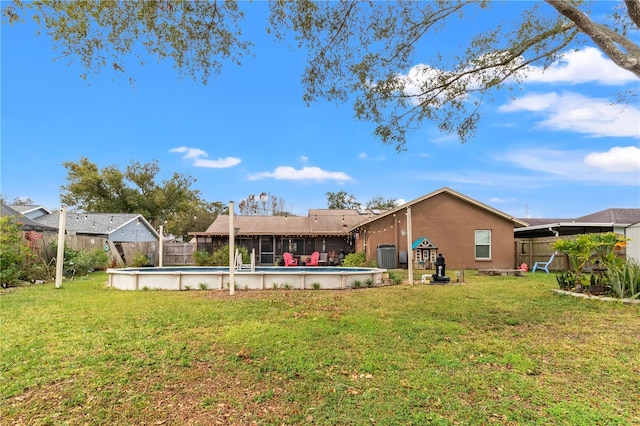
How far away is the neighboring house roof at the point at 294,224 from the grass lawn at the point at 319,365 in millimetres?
17440

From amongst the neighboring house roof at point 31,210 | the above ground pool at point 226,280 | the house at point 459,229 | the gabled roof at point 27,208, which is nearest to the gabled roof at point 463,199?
the house at point 459,229

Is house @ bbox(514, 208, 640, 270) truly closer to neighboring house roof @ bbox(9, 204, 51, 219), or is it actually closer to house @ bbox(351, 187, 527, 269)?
house @ bbox(351, 187, 527, 269)

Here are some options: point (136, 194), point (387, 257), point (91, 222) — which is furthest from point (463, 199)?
point (136, 194)

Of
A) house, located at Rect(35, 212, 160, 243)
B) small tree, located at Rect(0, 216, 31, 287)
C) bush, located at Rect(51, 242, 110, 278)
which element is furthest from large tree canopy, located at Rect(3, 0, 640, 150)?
house, located at Rect(35, 212, 160, 243)

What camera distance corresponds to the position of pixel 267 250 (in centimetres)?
2547

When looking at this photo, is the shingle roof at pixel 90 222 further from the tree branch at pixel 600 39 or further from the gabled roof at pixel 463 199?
the tree branch at pixel 600 39

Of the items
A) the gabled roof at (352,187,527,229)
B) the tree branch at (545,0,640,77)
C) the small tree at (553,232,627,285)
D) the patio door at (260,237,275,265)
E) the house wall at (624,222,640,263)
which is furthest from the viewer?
the patio door at (260,237,275,265)

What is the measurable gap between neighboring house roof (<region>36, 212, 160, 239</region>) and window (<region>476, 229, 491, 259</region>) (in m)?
26.1

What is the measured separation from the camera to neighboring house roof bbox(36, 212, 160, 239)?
87.3 feet

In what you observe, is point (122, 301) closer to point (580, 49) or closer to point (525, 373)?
point (525, 373)

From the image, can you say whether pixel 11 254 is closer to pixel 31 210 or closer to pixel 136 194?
pixel 31 210

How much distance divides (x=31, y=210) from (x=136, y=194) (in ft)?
45.9

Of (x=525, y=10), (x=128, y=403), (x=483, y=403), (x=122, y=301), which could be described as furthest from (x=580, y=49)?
(x=122, y=301)

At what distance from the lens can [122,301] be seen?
746 centimetres
